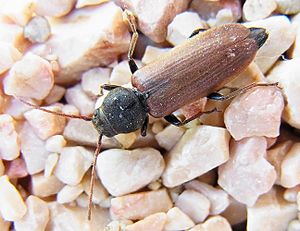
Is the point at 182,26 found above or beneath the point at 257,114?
above

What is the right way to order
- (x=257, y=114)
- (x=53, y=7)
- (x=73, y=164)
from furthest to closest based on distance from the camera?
(x=53, y=7)
(x=73, y=164)
(x=257, y=114)

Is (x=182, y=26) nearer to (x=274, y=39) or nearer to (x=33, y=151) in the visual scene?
(x=274, y=39)

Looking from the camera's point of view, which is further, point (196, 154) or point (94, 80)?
point (94, 80)

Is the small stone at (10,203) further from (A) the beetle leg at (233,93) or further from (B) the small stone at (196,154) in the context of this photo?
(A) the beetle leg at (233,93)

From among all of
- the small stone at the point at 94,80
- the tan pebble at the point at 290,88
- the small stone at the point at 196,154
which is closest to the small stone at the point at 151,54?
the small stone at the point at 94,80

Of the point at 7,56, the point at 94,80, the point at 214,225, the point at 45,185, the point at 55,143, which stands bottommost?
the point at 214,225

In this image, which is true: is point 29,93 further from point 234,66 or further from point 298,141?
point 298,141

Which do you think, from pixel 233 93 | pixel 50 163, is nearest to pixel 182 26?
pixel 233 93
